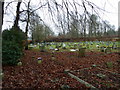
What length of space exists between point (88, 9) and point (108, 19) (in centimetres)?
50

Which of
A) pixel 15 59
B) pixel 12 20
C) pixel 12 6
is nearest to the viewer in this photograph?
pixel 15 59

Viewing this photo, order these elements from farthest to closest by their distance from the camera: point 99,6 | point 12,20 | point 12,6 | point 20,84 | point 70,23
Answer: point 12,20 → point 12,6 → point 20,84 → point 70,23 → point 99,6

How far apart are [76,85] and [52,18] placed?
1918 millimetres

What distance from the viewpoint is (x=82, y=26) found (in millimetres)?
2268

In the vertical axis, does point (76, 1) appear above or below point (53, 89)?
above

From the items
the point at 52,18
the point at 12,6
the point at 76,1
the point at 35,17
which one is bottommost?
the point at 52,18

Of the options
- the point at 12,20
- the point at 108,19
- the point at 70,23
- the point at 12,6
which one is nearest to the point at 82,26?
the point at 70,23

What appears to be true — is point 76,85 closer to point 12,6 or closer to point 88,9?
point 88,9

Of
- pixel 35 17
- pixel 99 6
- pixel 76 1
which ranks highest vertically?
pixel 35 17

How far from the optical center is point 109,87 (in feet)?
8.34

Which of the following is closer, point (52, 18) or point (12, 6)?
point (52, 18)

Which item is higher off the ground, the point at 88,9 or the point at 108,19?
the point at 88,9

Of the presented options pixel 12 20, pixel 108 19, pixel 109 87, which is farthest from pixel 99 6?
pixel 12 20

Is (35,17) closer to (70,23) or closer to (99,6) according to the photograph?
(70,23)
